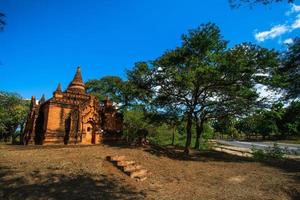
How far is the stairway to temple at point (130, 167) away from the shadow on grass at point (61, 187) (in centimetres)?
148

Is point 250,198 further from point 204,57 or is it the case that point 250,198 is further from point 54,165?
point 204,57

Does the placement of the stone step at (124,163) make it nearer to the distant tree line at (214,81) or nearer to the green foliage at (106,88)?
the distant tree line at (214,81)

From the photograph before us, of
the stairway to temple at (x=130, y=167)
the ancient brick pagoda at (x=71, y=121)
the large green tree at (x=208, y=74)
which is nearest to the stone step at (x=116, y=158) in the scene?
the stairway to temple at (x=130, y=167)

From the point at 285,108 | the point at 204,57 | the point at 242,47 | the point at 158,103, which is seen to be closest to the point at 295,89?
the point at 285,108

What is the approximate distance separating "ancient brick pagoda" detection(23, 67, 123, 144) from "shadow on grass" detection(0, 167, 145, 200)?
14769 millimetres

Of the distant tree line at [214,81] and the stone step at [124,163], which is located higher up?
the distant tree line at [214,81]

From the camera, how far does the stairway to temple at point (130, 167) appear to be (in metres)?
14.2

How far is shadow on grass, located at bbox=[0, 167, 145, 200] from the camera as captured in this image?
10.4 meters

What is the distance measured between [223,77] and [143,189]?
11.9 metres

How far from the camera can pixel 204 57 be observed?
2089 centimetres

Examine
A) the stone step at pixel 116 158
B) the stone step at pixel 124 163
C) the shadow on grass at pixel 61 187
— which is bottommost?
the shadow on grass at pixel 61 187

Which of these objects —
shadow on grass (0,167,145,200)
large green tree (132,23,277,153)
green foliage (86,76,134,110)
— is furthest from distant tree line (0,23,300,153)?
green foliage (86,76,134,110)

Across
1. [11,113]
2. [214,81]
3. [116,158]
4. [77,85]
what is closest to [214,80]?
→ [214,81]

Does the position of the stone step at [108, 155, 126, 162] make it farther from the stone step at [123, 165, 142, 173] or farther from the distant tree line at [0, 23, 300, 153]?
the distant tree line at [0, 23, 300, 153]
